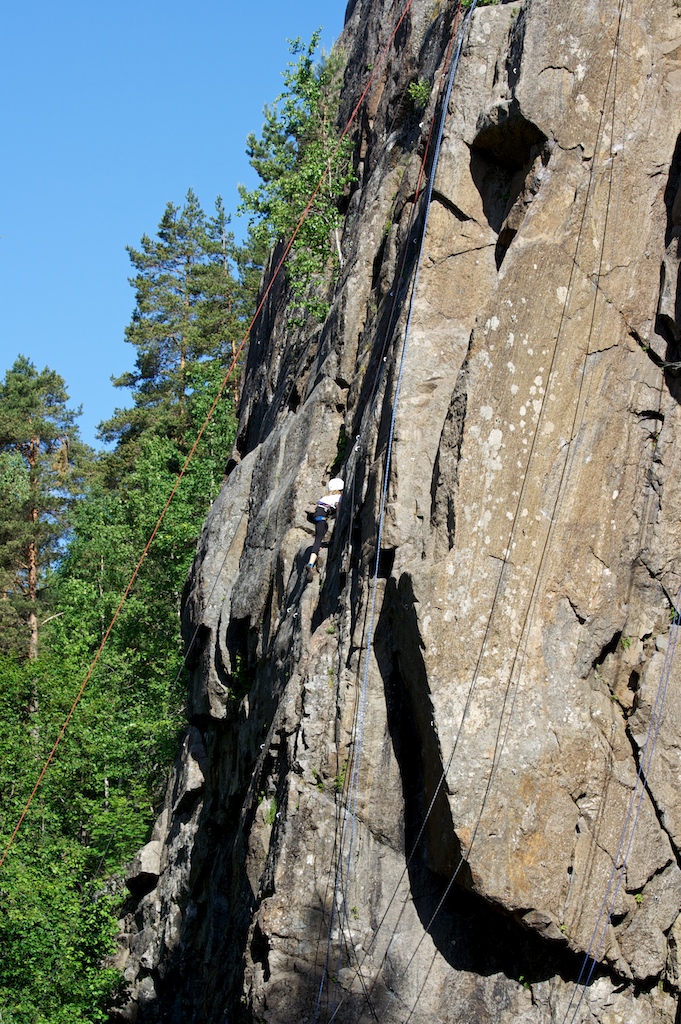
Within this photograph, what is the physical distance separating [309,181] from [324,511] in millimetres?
8659

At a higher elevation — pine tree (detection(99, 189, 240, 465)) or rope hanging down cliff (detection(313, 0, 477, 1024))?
pine tree (detection(99, 189, 240, 465))

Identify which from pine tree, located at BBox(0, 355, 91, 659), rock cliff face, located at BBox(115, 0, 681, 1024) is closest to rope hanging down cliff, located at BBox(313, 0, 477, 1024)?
rock cliff face, located at BBox(115, 0, 681, 1024)

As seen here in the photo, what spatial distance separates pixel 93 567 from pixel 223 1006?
20.6 m

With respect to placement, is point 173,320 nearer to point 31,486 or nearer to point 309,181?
point 31,486

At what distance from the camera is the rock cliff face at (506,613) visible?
10.3 m

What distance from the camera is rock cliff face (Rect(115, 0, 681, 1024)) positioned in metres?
10.3

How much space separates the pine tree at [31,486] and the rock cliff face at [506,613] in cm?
2082

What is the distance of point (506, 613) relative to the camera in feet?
34.9

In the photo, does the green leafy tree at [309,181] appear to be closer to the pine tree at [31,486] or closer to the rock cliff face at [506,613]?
the rock cliff face at [506,613]

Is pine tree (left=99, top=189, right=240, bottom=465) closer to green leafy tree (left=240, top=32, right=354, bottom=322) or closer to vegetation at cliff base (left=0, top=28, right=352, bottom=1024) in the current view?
vegetation at cliff base (left=0, top=28, right=352, bottom=1024)

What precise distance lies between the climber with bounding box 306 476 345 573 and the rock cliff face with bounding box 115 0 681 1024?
0.60 meters

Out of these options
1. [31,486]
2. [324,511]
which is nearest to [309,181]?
[324,511]

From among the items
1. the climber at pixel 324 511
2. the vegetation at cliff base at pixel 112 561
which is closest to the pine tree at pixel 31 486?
the vegetation at cliff base at pixel 112 561

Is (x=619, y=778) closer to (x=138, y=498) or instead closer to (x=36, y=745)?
(x=36, y=745)
